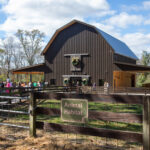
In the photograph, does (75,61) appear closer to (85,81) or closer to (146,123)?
(85,81)

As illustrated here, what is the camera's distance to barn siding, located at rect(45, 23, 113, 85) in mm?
26703

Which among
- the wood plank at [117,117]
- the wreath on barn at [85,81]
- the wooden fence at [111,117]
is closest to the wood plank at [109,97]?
the wooden fence at [111,117]

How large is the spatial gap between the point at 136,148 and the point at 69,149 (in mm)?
1709

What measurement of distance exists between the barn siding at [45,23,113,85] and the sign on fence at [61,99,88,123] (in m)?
22.2

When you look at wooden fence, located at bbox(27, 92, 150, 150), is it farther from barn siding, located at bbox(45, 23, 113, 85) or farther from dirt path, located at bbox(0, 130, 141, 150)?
barn siding, located at bbox(45, 23, 113, 85)

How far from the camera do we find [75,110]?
440cm

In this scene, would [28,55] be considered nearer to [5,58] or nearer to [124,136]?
[5,58]

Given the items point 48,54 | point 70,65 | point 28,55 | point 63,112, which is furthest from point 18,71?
point 63,112

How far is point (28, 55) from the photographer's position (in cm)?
5206

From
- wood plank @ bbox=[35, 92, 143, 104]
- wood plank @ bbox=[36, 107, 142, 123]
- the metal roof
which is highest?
the metal roof

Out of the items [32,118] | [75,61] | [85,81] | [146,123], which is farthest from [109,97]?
[75,61]

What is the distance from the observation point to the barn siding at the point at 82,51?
87.6 feet

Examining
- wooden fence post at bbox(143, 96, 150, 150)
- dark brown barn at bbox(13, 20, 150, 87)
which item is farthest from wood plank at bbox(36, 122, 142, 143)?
dark brown barn at bbox(13, 20, 150, 87)

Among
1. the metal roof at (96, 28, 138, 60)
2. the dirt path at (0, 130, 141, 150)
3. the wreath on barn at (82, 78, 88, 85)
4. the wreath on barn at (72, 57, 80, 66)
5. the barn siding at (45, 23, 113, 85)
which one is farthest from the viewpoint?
the wreath on barn at (72, 57, 80, 66)
